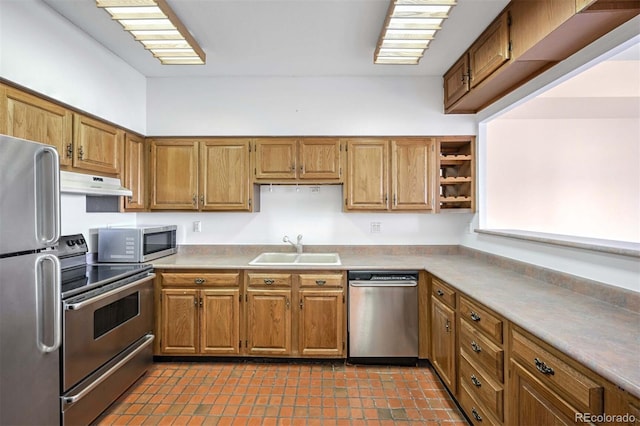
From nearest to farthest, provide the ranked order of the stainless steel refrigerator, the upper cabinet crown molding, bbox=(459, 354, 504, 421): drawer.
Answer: the stainless steel refrigerator → the upper cabinet crown molding → bbox=(459, 354, 504, 421): drawer

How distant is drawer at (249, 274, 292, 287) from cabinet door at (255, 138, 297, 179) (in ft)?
3.13

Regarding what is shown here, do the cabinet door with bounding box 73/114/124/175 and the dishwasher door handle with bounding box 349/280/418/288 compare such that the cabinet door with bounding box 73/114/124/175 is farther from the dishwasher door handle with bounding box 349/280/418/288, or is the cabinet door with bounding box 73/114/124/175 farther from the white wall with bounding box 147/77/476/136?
the dishwasher door handle with bounding box 349/280/418/288

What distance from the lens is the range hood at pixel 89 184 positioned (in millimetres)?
2020

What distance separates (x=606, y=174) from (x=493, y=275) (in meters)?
2.41

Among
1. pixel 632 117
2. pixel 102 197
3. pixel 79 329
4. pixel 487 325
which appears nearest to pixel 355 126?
pixel 487 325

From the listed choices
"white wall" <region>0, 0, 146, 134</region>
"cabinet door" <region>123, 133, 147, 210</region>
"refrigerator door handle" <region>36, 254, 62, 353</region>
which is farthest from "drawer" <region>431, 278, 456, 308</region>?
"white wall" <region>0, 0, 146, 134</region>

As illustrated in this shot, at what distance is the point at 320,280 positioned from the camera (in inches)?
107

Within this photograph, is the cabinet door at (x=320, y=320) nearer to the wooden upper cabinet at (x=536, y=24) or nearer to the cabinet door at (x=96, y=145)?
the cabinet door at (x=96, y=145)

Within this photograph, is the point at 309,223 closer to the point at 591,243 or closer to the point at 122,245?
the point at 122,245

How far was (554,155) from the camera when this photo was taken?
3436 millimetres

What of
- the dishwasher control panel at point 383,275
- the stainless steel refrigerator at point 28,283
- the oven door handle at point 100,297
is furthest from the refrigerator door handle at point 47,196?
the dishwasher control panel at point 383,275

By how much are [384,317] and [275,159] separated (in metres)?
1.76

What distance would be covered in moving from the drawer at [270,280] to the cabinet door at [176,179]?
3.20 ft

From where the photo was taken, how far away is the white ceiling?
2105 millimetres
